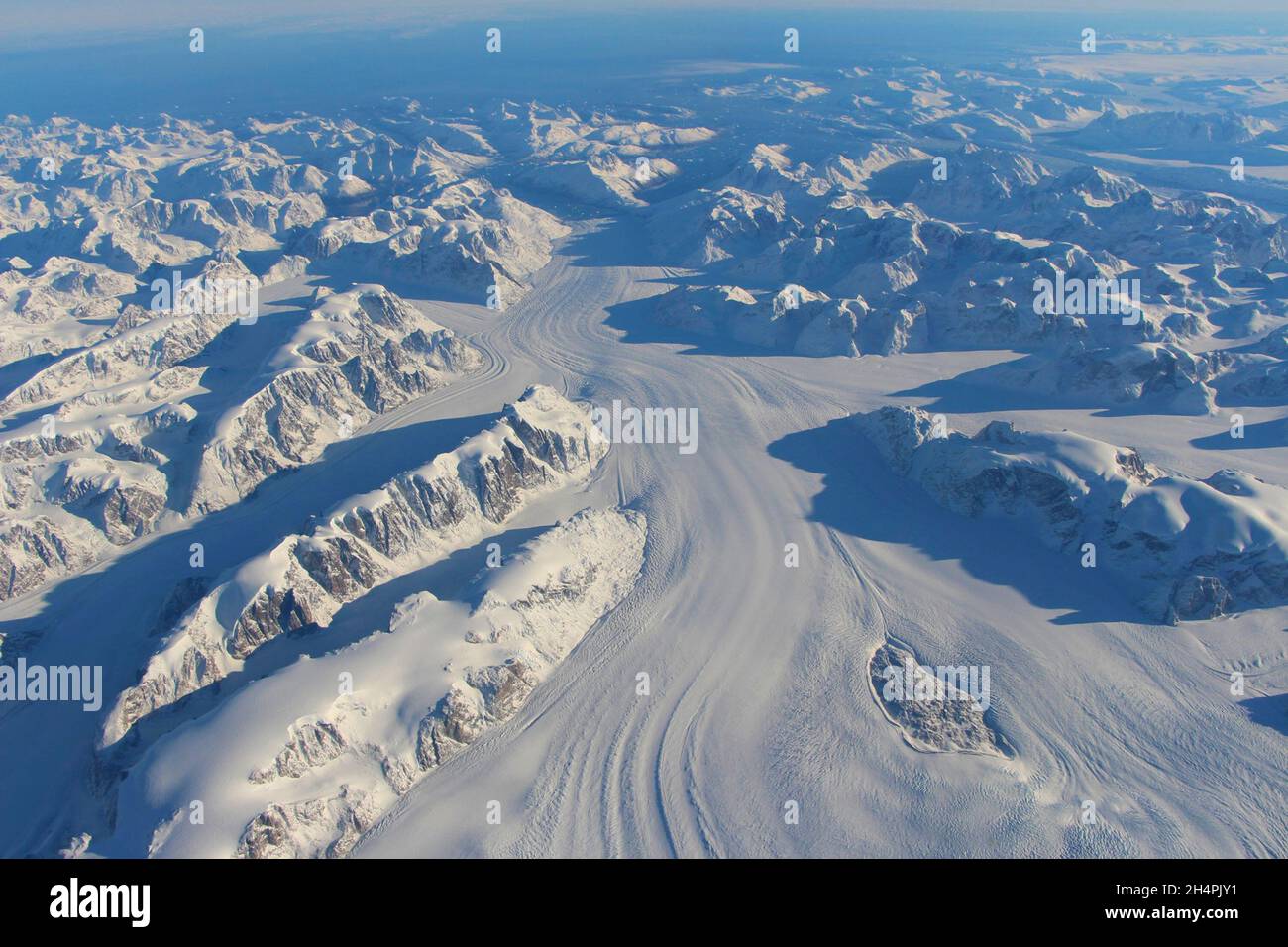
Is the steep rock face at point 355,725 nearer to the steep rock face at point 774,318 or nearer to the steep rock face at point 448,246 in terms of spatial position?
the steep rock face at point 774,318

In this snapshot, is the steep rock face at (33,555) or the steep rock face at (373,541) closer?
the steep rock face at (373,541)

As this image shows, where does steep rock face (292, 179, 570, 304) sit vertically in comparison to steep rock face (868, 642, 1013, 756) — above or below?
above

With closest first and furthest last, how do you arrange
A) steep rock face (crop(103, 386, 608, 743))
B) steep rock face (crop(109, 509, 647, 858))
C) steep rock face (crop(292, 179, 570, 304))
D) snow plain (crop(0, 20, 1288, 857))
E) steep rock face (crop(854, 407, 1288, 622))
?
steep rock face (crop(109, 509, 647, 858)) → snow plain (crop(0, 20, 1288, 857)) → steep rock face (crop(103, 386, 608, 743)) → steep rock face (crop(854, 407, 1288, 622)) → steep rock face (crop(292, 179, 570, 304))

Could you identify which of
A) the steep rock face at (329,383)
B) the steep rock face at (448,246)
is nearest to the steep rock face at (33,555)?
the steep rock face at (329,383)

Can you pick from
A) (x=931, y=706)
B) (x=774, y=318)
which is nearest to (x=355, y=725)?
(x=931, y=706)

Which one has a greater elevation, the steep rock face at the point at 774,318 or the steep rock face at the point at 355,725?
the steep rock face at the point at 774,318

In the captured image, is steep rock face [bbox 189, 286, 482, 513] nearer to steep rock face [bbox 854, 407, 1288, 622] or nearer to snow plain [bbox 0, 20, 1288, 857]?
snow plain [bbox 0, 20, 1288, 857]

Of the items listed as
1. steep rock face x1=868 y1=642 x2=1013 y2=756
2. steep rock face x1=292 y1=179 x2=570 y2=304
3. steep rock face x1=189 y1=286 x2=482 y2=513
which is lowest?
steep rock face x1=868 y1=642 x2=1013 y2=756

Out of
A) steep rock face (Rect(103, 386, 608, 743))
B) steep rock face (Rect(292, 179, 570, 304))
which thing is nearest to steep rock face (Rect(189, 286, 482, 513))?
steep rock face (Rect(103, 386, 608, 743))
